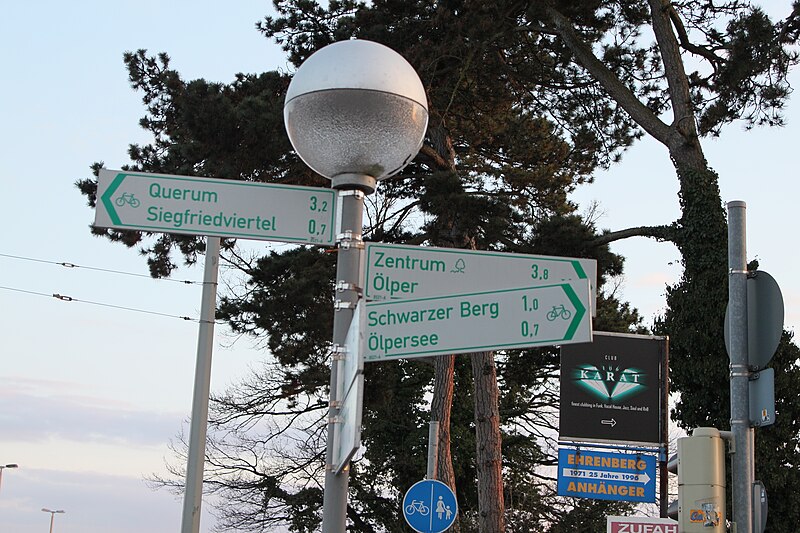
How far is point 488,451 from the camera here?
2211 cm

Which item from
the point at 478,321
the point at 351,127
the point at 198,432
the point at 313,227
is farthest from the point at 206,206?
the point at 198,432

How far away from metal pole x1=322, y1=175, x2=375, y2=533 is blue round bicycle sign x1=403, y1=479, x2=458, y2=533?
416 inches

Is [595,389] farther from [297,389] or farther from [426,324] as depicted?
[297,389]

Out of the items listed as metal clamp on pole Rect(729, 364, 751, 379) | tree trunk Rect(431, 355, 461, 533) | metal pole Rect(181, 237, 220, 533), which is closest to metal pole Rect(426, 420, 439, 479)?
tree trunk Rect(431, 355, 461, 533)

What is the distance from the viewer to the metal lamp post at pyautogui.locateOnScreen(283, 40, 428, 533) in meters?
4.22

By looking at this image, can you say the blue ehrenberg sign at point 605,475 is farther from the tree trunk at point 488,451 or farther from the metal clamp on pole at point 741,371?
the tree trunk at point 488,451

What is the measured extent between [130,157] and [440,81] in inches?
238

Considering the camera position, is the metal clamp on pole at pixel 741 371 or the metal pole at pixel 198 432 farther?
the metal pole at pixel 198 432

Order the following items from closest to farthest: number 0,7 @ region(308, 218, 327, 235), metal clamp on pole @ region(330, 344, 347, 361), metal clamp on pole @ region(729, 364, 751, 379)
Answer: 1. metal clamp on pole @ region(330, 344, 347, 361)
2. number 0,7 @ region(308, 218, 327, 235)
3. metal clamp on pole @ region(729, 364, 751, 379)

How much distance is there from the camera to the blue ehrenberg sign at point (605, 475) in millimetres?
13570

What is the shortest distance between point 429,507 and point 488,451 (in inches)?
303

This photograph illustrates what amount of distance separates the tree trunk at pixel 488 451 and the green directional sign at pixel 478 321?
17.6 metres

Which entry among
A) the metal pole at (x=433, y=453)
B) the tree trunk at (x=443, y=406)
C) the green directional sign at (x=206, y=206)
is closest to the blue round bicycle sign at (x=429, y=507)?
the metal pole at (x=433, y=453)

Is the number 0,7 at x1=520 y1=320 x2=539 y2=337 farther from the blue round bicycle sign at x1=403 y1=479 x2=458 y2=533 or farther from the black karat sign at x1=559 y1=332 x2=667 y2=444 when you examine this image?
the blue round bicycle sign at x1=403 y1=479 x2=458 y2=533
